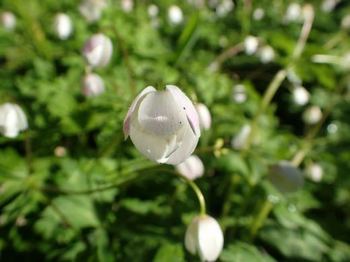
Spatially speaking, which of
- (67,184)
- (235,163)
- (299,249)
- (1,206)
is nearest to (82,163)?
(67,184)

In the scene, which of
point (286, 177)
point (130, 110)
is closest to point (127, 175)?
point (286, 177)

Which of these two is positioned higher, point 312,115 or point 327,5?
point 327,5

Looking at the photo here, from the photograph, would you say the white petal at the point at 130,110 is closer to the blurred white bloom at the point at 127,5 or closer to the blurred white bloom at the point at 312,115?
the blurred white bloom at the point at 312,115

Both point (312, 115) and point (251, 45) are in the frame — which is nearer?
point (312, 115)

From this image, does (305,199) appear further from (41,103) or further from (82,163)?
(41,103)

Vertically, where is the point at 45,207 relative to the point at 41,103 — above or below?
below

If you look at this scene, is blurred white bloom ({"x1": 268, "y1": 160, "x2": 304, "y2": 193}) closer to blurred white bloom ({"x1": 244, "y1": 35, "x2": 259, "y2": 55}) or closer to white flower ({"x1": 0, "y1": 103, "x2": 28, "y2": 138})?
white flower ({"x1": 0, "y1": 103, "x2": 28, "y2": 138})

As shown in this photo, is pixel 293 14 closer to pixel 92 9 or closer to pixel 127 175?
pixel 92 9
